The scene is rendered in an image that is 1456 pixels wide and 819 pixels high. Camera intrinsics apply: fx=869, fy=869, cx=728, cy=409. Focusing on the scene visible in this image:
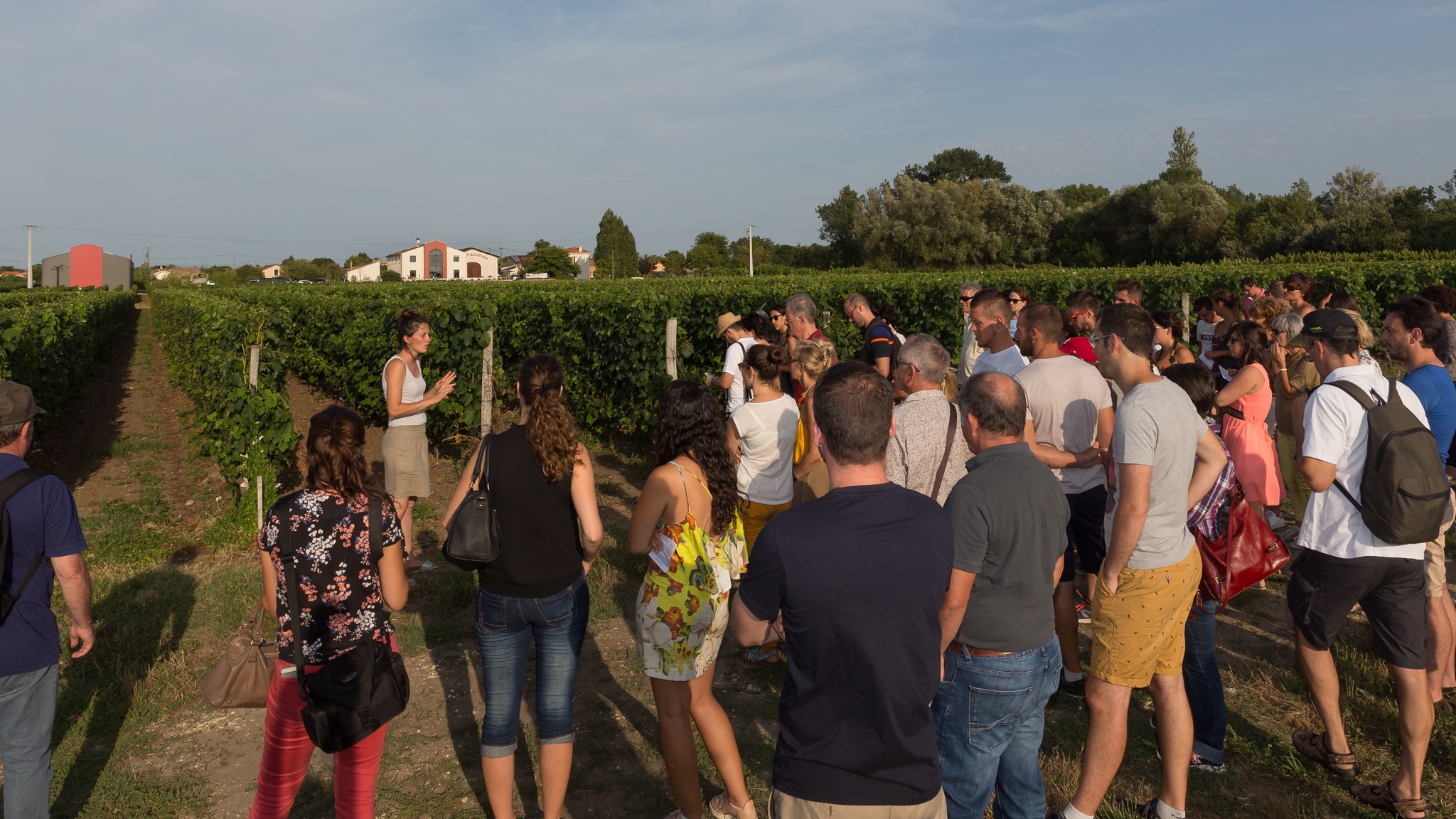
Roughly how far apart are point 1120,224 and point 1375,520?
50.9 m

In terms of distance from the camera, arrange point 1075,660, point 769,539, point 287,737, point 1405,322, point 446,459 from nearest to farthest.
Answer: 1. point 769,539
2. point 287,737
3. point 1405,322
4. point 1075,660
5. point 446,459

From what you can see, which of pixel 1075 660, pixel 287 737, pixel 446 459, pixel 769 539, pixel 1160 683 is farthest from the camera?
pixel 446 459

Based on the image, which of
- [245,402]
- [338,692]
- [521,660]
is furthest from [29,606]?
[245,402]

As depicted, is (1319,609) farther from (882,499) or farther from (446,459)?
(446,459)

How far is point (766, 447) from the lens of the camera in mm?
4516

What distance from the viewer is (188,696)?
15.9 ft

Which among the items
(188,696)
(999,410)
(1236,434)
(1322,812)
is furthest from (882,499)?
(188,696)

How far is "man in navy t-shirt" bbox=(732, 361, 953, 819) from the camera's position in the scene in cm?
206

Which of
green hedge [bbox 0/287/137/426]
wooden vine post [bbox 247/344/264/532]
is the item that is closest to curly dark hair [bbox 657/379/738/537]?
wooden vine post [bbox 247/344/264/532]

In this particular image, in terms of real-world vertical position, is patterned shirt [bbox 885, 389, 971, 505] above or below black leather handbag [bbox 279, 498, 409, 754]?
above

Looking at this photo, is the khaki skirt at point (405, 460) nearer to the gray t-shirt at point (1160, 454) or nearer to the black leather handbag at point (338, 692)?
the black leather handbag at point (338, 692)

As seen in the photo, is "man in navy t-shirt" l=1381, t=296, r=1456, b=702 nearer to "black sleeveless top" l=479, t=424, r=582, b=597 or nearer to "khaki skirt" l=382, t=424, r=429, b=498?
"black sleeveless top" l=479, t=424, r=582, b=597

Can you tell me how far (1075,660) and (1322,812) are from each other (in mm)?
1288

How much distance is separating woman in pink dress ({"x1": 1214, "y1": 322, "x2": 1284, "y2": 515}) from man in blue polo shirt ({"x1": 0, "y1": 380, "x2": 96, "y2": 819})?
18.6ft
